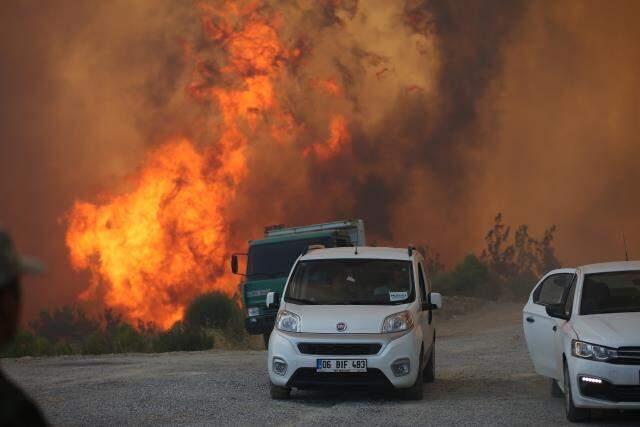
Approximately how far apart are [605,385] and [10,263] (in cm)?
871

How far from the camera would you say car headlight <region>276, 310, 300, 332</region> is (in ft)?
46.2

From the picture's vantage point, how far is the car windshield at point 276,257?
25312mm

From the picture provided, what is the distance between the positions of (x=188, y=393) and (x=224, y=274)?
3585 centimetres

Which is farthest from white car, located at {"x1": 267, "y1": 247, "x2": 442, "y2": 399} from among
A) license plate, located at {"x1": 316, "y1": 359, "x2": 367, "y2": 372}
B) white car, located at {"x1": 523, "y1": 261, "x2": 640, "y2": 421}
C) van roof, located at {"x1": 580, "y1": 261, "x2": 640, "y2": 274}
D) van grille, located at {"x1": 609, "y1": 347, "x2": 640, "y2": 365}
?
van grille, located at {"x1": 609, "y1": 347, "x2": 640, "y2": 365}

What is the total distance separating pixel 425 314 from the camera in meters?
15.4

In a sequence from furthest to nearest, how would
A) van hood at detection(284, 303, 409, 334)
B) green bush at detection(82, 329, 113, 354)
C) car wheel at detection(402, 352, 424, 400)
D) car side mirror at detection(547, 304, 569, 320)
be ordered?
green bush at detection(82, 329, 113, 354)
car wheel at detection(402, 352, 424, 400)
van hood at detection(284, 303, 409, 334)
car side mirror at detection(547, 304, 569, 320)

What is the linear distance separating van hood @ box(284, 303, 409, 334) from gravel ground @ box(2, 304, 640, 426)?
86 centimetres

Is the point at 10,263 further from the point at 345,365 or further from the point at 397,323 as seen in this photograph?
the point at 397,323

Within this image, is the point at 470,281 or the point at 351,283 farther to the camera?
the point at 470,281

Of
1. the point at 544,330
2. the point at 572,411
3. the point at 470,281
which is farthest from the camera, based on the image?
the point at 470,281

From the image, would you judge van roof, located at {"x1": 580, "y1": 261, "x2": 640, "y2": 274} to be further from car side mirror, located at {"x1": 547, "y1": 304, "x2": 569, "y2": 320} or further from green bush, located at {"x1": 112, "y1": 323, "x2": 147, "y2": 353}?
green bush, located at {"x1": 112, "y1": 323, "x2": 147, "y2": 353}

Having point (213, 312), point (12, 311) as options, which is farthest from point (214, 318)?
Result: point (12, 311)

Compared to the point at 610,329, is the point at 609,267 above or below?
above

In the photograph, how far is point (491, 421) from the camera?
39.7 feet
